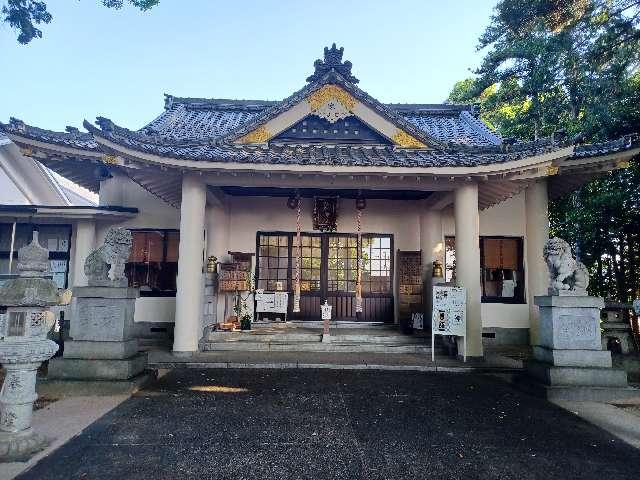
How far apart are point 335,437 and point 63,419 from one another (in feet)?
10.5

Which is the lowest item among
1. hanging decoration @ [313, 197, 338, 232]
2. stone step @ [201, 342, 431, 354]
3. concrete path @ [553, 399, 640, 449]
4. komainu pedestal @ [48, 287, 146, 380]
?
concrete path @ [553, 399, 640, 449]

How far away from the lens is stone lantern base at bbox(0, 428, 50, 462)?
349 centimetres

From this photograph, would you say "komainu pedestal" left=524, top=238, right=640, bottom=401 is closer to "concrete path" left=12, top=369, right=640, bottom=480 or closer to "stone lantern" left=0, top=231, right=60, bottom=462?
"concrete path" left=12, top=369, right=640, bottom=480

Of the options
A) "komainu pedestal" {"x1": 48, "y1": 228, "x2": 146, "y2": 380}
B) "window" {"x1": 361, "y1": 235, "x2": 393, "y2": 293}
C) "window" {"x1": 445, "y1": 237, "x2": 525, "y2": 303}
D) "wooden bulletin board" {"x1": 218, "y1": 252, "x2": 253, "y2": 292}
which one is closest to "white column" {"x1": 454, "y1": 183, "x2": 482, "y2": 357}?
"window" {"x1": 445, "y1": 237, "x2": 525, "y2": 303}

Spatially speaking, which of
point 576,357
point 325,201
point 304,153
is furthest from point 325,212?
point 576,357

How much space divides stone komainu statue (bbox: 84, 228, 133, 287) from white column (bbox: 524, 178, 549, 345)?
9823 millimetres

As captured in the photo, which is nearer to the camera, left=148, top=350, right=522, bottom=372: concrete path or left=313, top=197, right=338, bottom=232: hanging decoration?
left=148, top=350, right=522, bottom=372: concrete path

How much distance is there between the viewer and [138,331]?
10.6 metres

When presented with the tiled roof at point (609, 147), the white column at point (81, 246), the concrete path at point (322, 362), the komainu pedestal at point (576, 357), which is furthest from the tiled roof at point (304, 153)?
the concrete path at point (322, 362)

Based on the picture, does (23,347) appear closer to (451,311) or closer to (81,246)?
(451,311)

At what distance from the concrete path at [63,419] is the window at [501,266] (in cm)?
943

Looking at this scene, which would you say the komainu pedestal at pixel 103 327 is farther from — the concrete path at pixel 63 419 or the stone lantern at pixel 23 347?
the stone lantern at pixel 23 347

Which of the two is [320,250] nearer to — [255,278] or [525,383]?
[255,278]

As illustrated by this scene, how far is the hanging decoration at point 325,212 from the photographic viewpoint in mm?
11539
